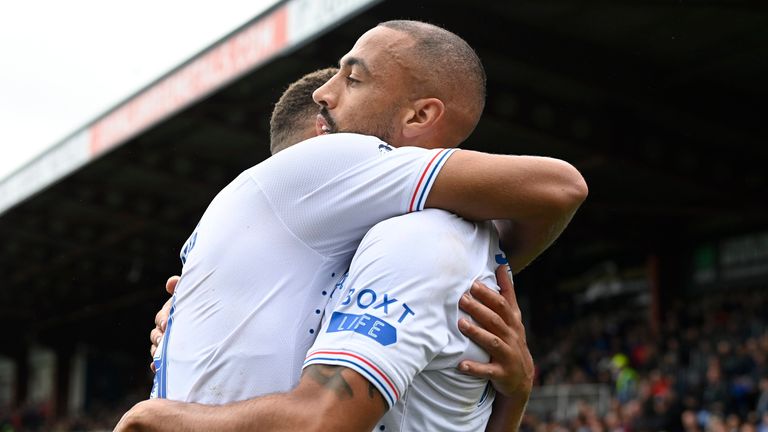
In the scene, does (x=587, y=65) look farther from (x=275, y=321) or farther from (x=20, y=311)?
(x=20, y=311)

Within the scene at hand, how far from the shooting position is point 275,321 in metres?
2.17

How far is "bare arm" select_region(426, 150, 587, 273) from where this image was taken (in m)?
2.24

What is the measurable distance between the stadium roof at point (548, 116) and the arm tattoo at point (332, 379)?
9545mm

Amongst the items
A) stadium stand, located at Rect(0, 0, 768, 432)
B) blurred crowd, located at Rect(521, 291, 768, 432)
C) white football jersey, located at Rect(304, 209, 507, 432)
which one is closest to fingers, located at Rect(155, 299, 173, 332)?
white football jersey, located at Rect(304, 209, 507, 432)

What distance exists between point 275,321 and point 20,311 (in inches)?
1658

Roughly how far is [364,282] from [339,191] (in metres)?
0.23

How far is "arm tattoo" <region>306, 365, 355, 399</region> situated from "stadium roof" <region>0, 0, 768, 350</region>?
9.55 m

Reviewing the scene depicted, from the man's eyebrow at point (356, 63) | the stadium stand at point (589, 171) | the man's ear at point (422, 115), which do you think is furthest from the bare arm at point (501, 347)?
the stadium stand at point (589, 171)

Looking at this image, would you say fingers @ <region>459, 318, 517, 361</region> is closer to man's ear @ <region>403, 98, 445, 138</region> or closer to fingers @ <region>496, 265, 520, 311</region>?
fingers @ <region>496, 265, 520, 311</region>

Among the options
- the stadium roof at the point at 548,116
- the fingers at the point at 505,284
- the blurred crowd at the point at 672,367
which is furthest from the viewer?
the blurred crowd at the point at 672,367

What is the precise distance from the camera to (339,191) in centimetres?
223

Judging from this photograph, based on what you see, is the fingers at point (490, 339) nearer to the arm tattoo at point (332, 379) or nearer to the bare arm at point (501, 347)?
the bare arm at point (501, 347)

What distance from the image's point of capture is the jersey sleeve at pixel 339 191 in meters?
2.22

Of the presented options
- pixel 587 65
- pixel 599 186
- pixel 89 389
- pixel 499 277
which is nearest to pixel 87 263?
pixel 89 389
